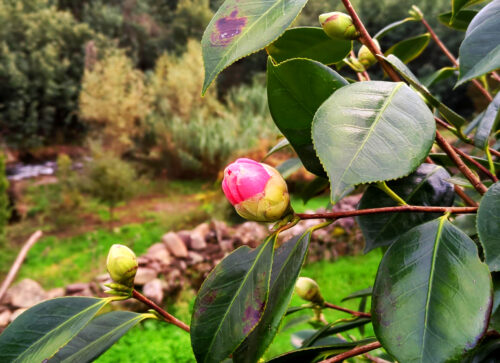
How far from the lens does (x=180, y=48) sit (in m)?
7.30

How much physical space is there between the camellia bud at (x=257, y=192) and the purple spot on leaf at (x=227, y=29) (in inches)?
2.9

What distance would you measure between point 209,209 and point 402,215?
138 inches

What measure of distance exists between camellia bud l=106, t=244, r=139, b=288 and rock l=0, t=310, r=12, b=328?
192cm

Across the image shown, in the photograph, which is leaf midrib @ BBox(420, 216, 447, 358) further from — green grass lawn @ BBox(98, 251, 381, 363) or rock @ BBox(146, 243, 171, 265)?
rock @ BBox(146, 243, 171, 265)

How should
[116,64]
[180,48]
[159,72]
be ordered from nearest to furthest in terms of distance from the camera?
1. [116,64]
2. [159,72]
3. [180,48]

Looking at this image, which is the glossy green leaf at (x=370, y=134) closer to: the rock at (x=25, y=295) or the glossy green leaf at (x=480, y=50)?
the glossy green leaf at (x=480, y=50)

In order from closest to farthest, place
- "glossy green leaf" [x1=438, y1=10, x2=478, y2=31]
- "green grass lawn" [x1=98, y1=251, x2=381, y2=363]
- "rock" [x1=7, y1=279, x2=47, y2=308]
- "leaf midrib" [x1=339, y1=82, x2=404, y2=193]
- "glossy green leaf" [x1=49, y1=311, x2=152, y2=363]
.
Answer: "leaf midrib" [x1=339, y1=82, x2=404, y2=193] < "glossy green leaf" [x1=49, y1=311, x2=152, y2=363] < "glossy green leaf" [x1=438, y1=10, x2=478, y2=31] < "green grass lawn" [x1=98, y1=251, x2=381, y2=363] < "rock" [x1=7, y1=279, x2=47, y2=308]

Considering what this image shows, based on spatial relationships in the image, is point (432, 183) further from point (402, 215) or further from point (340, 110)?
point (340, 110)

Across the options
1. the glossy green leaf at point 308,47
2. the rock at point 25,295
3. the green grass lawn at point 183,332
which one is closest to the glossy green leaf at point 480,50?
the glossy green leaf at point 308,47

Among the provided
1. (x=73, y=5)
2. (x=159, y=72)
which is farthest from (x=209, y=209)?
(x=73, y=5)

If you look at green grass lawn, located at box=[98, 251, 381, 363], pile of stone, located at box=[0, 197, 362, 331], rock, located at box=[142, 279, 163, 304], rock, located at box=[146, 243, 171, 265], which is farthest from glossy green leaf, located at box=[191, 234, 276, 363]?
rock, located at box=[146, 243, 171, 265]

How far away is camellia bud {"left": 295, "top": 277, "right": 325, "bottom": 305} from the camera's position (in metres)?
0.44

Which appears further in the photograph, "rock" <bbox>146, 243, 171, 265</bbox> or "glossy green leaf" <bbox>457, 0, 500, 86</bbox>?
"rock" <bbox>146, 243, 171, 265</bbox>

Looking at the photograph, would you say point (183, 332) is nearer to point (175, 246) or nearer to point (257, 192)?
point (175, 246)
